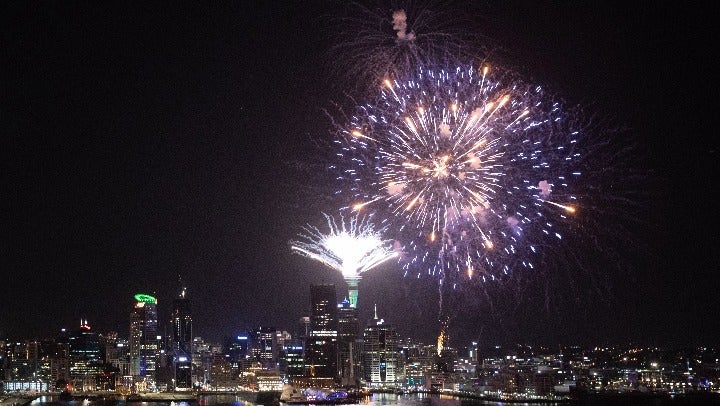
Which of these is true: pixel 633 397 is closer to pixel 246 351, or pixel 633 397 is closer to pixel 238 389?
pixel 238 389

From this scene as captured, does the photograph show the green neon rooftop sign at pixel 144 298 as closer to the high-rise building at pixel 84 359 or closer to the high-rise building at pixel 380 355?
the high-rise building at pixel 84 359

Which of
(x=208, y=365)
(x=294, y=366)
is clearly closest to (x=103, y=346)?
(x=208, y=365)

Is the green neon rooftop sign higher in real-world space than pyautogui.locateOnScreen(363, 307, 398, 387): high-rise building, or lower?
higher

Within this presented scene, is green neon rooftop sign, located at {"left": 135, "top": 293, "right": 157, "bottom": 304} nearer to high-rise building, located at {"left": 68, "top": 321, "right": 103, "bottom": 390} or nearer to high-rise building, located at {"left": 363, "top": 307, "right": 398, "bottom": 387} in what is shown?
high-rise building, located at {"left": 68, "top": 321, "right": 103, "bottom": 390}

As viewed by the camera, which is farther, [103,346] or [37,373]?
[103,346]

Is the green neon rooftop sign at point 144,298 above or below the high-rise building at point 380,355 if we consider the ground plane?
above

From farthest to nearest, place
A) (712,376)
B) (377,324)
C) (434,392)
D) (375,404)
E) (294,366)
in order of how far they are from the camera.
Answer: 1. (377,324)
2. (294,366)
3. (434,392)
4. (712,376)
5. (375,404)

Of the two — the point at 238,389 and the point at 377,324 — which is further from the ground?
the point at 377,324

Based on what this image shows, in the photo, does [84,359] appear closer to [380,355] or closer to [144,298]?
[144,298]
